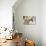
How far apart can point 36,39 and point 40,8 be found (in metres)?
1.20

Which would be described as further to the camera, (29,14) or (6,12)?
(29,14)

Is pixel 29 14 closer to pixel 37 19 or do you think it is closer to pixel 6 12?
pixel 37 19

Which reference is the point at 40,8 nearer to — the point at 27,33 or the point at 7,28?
the point at 27,33

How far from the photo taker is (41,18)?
4137 millimetres

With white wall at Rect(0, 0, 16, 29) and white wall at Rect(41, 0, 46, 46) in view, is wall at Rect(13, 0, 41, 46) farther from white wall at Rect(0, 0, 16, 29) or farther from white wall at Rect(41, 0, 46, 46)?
white wall at Rect(0, 0, 16, 29)

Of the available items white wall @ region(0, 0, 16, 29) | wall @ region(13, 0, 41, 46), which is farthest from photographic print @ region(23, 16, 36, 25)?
white wall @ region(0, 0, 16, 29)

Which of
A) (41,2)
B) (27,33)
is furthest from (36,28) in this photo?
(41,2)

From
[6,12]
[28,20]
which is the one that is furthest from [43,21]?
[6,12]

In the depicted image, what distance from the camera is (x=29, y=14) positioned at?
4.13 meters

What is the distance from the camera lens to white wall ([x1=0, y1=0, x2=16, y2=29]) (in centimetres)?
348

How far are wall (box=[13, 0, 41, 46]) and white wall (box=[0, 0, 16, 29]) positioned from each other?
2.03 feet

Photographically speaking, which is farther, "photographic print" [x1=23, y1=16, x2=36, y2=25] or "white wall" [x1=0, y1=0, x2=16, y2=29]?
"photographic print" [x1=23, y1=16, x2=36, y2=25]

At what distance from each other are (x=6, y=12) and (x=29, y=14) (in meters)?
1.00

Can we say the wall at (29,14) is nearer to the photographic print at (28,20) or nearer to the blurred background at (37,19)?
the blurred background at (37,19)
